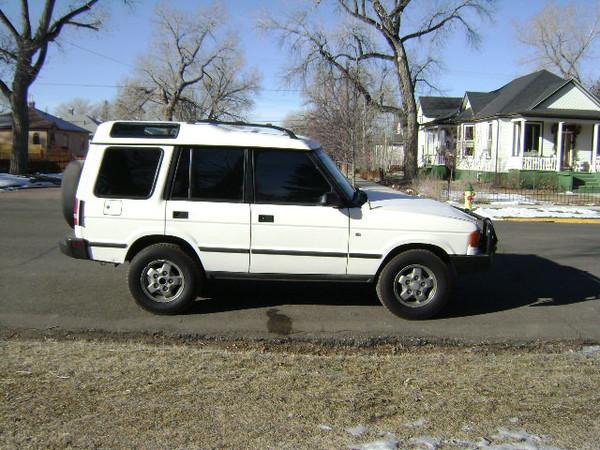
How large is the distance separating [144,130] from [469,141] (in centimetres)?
3089

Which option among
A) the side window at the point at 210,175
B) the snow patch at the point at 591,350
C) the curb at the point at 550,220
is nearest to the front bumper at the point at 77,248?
the side window at the point at 210,175

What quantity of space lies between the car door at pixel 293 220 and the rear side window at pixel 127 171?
108 cm

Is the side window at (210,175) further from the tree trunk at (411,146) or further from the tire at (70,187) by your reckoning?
the tree trunk at (411,146)

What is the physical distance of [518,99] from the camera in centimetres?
3038

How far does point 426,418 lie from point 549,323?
282cm

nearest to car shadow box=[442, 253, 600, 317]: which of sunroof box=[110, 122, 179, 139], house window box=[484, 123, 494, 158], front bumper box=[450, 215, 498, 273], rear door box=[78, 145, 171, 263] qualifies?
front bumper box=[450, 215, 498, 273]

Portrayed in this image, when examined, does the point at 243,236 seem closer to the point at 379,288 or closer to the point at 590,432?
the point at 379,288

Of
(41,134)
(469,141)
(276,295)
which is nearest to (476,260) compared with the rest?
(276,295)

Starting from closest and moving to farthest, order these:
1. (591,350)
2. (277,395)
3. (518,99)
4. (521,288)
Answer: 1. (277,395)
2. (591,350)
3. (521,288)
4. (518,99)

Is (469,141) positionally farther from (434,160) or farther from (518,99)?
(518,99)

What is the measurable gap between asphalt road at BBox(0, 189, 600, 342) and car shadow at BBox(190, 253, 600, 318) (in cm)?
1

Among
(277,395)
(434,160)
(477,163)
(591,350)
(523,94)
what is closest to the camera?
(277,395)

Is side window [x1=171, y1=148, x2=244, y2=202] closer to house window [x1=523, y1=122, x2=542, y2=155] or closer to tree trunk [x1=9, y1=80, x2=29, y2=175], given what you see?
house window [x1=523, y1=122, x2=542, y2=155]

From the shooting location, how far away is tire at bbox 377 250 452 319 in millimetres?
5551
